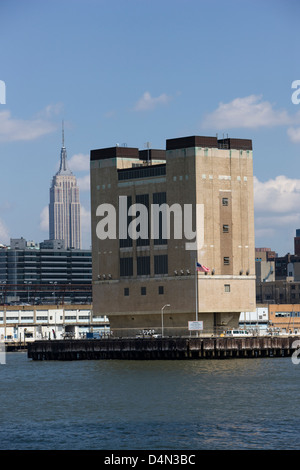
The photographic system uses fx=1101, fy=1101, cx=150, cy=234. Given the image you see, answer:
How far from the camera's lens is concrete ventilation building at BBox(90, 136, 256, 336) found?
156000mm

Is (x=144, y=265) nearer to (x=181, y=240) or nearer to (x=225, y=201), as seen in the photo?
(x=181, y=240)

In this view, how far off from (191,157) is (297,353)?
32041 mm

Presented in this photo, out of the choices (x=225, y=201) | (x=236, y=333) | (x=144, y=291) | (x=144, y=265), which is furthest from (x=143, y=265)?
(x=236, y=333)

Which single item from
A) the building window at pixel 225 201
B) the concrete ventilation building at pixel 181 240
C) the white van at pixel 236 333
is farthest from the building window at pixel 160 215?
the white van at pixel 236 333

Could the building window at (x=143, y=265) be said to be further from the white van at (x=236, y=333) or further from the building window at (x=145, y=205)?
the white van at (x=236, y=333)

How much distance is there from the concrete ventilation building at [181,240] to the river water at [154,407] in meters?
18.1

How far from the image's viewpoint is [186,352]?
152500mm

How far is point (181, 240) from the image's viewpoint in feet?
513

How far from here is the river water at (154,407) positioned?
71.9 metres

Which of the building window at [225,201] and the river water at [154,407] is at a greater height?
the building window at [225,201]
